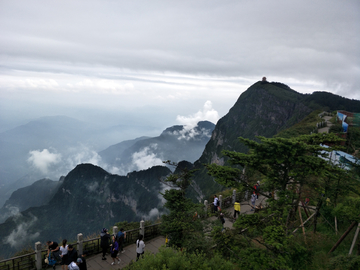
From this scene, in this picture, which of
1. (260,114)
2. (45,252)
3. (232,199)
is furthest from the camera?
(260,114)

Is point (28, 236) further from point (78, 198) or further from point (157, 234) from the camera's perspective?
point (157, 234)

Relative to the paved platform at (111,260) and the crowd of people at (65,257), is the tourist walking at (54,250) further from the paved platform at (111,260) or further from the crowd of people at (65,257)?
the paved platform at (111,260)

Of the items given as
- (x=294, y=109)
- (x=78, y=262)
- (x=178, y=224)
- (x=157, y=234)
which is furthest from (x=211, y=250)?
(x=294, y=109)

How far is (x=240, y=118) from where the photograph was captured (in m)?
140

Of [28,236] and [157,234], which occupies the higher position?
[157,234]

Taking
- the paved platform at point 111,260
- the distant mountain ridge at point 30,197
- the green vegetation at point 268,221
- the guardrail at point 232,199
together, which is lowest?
the distant mountain ridge at point 30,197

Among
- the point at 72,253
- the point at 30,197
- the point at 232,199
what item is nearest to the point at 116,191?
the point at 30,197

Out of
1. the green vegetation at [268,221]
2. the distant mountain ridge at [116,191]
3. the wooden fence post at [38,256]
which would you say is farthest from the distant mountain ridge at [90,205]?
the green vegetation at [268,221]

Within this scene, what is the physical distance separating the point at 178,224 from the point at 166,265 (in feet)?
13.1

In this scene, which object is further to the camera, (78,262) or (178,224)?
(178,224)

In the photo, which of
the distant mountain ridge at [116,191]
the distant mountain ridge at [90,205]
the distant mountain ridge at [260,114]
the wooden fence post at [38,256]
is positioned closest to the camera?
the wooden fence post at [38,256]

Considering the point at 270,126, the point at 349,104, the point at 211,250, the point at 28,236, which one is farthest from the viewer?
the point at 270,126

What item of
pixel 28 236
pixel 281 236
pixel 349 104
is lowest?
pixel 28 236

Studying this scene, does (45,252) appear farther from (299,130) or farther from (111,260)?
(299,130)
